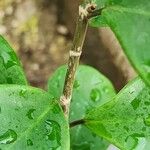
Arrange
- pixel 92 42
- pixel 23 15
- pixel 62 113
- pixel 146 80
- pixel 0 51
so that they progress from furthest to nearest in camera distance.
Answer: pixel 23 15
pixel 92 42
pixel 0 51
pixel 62 113
pixel 146 80

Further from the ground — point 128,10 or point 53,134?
point 128,10

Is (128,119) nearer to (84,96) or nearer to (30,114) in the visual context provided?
(30,114)

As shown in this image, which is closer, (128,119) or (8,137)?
(8,137)

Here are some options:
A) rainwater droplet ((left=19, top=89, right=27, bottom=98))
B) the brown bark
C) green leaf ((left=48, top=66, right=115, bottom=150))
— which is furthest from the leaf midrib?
the brown bark

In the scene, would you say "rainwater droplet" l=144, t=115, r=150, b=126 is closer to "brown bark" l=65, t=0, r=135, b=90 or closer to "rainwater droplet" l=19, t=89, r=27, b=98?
"rainwater droplet" l=19, t=89, r=27, b=98

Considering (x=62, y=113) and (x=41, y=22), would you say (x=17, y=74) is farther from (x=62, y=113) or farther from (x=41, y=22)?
(x=41, y=22)

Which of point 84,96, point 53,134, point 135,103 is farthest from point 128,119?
point 84,96

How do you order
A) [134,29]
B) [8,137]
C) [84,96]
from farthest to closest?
[84,96], [8,137], [134,29]

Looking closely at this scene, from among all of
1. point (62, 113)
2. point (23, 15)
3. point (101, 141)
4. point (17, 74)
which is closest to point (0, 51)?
point (17, 74)
